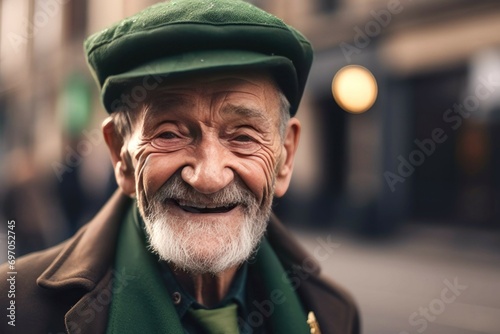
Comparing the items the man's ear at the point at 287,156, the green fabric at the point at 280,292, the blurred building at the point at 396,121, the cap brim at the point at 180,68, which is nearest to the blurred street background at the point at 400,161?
the blurred building at the point at 396,121

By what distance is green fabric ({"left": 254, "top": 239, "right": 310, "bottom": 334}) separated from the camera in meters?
1.92

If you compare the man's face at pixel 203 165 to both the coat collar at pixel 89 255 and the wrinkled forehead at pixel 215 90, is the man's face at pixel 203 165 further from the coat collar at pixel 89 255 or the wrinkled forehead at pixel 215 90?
the coat collar at pixel 89 255

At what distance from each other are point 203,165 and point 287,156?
0.44 m

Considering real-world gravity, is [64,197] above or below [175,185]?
below

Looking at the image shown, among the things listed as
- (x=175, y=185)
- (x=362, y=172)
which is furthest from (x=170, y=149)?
(x=362, y=172)

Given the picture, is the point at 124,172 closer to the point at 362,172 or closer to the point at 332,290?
the point at 332,290

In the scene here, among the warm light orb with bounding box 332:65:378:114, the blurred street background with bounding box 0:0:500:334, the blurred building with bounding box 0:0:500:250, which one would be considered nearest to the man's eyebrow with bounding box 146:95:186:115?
the blurred street background with bounding box 0:0:500:334

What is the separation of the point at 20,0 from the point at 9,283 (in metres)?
25.7

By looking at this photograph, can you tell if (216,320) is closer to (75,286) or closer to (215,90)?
(75,286)

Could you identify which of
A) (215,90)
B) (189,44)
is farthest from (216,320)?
(189,44)

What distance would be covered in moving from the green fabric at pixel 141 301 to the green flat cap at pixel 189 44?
1.57 feet

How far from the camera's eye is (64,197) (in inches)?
240

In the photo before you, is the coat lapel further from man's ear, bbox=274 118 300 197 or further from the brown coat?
man's ear, bbox=274 118 300 197

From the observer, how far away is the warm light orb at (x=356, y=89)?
14.2 meters
